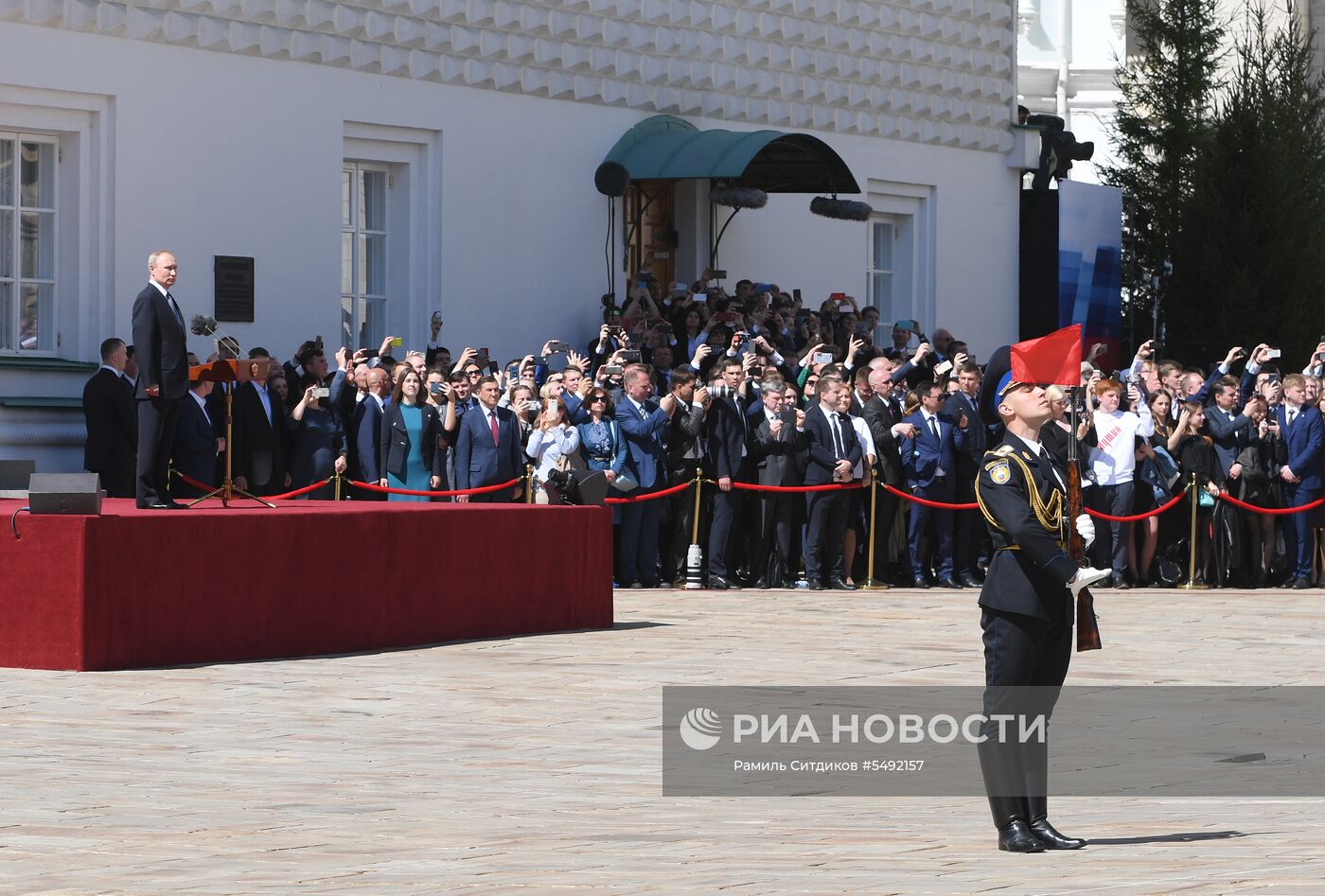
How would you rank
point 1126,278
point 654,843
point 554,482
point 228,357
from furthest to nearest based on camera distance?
point 1126,278, point 554,482, point 228,357, point 654,843

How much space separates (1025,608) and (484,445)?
36.5ft

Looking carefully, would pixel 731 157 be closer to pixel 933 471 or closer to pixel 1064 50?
pixel 933 471

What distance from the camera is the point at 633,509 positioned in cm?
2052

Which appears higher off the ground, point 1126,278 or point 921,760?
point 1126,278

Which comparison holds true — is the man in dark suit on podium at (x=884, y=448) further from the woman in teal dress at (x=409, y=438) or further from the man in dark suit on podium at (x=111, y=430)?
the man in dark suit on podium at (x=111, y=430)

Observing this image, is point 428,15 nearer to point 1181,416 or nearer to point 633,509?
point 633,509

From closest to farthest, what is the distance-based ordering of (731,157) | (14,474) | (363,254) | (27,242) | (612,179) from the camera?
(14,474) < (27,242) < (363,254) < (731,157) < (612,179)

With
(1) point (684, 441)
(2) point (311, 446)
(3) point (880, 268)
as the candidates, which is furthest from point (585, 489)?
(3) point (880, 268)

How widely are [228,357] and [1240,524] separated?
449 inches

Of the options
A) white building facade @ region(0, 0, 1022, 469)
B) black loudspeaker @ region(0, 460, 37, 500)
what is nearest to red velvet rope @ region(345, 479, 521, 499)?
white building facade @ region(0, 0, 1022, 469)

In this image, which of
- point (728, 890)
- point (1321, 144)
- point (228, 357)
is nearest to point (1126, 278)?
point (1321, 144)

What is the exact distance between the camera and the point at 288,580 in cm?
1507

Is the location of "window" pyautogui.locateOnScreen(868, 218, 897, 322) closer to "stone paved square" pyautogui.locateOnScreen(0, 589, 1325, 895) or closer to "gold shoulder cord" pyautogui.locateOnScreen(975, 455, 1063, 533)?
"stone paved square" pyautogui.locateOnScreen(0, 589, 1325, 895)

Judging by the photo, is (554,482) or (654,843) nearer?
(654,843)
